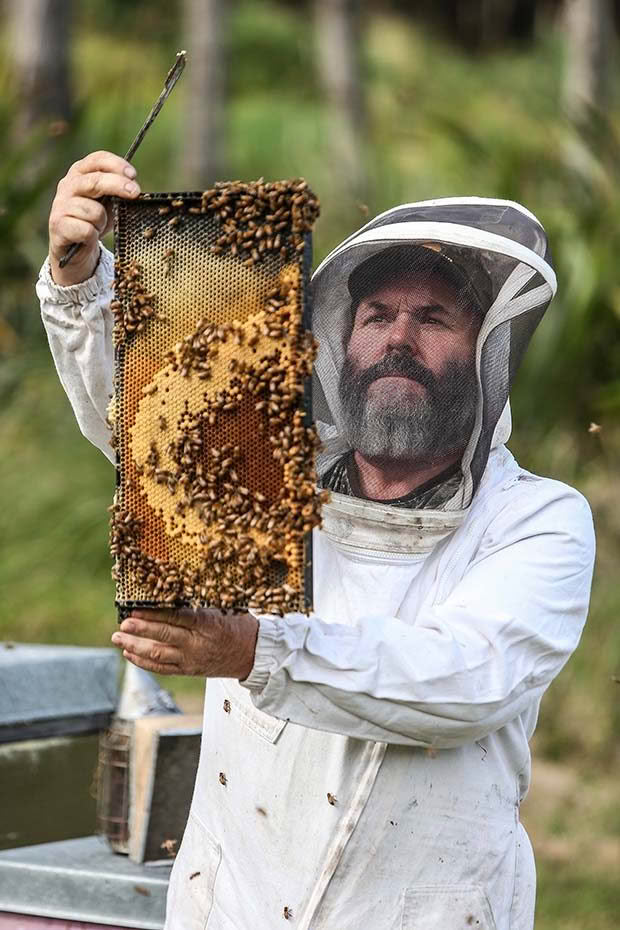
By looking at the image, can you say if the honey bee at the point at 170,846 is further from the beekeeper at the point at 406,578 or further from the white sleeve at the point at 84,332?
the white sleeve at the point at 84,332

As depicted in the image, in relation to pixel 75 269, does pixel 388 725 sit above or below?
below

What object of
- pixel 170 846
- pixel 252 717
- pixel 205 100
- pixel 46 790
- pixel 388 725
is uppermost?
pixel 205 100

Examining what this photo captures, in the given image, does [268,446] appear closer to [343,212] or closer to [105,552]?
[343,212]

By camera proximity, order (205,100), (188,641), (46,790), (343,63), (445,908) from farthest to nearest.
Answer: (343,63), (205,100), (46,790), (445,908), (188,641)

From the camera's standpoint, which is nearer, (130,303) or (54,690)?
(130,303)

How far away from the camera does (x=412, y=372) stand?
2531 mm

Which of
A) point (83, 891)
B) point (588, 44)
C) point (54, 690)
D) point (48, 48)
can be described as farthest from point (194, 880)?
point (588, 44)

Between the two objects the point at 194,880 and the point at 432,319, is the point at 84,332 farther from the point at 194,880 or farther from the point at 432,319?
the point at 194,880

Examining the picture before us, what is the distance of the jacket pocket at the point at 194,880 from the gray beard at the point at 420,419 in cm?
86

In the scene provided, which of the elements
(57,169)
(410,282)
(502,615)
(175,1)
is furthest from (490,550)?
(175,1)

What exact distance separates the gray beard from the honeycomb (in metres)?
0.46

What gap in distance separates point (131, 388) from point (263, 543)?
377 mm

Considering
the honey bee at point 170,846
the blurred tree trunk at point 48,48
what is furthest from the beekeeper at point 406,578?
the blurred tree trunk at point 48,48

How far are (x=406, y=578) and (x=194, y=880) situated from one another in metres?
0.77
